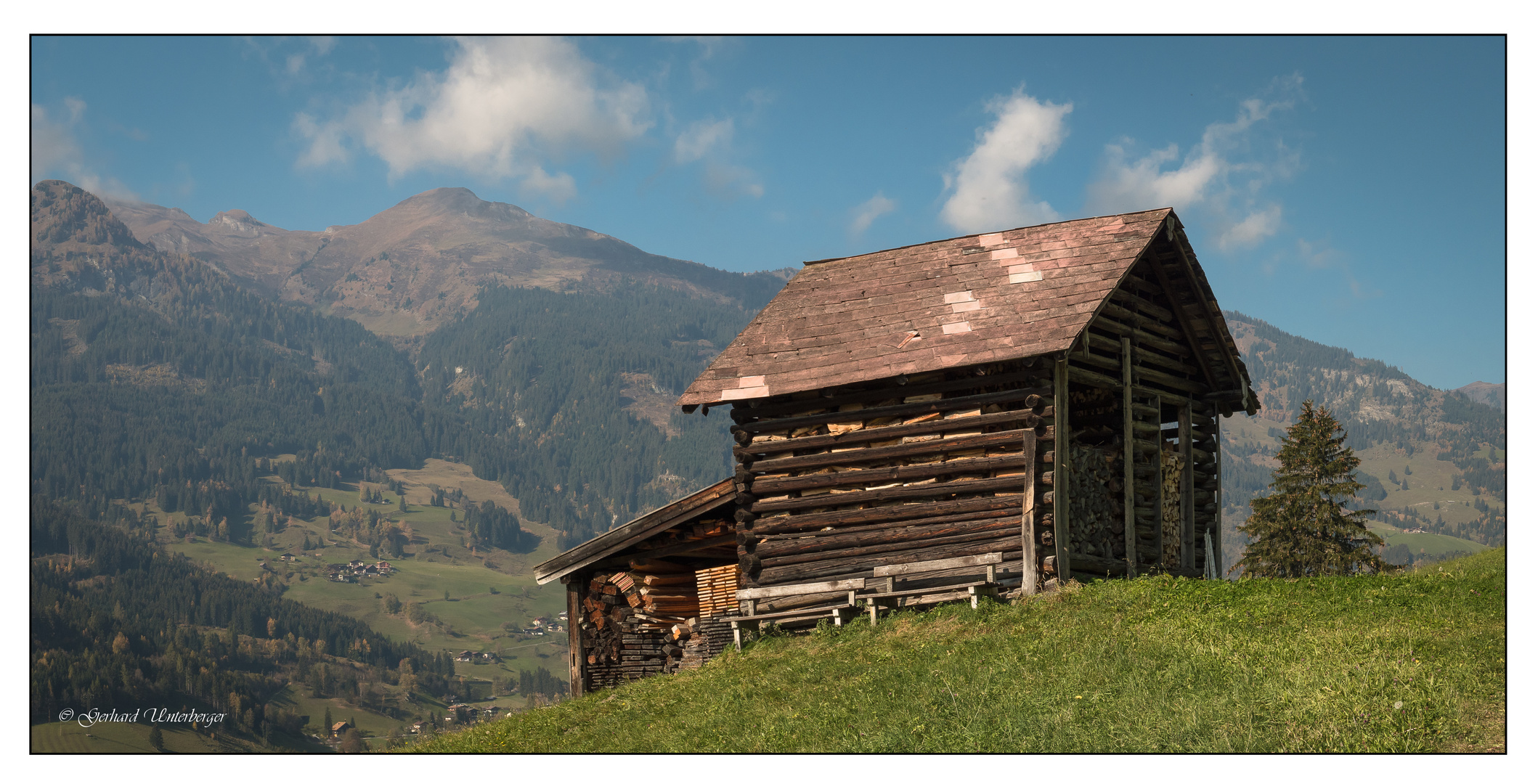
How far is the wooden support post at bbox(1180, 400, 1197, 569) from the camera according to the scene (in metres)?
25.4

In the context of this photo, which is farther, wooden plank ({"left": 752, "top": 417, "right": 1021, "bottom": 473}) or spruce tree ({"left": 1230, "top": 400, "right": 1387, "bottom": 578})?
spruce tree ({"left": 1230, "top": 400, "right": 1387, "bottom": 578})

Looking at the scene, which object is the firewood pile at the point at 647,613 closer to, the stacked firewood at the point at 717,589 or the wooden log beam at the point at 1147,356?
the stacked firewood at the point at 717,589

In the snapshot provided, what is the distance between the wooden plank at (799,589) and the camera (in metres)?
21.7

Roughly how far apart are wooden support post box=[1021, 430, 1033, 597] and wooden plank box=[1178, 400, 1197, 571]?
6243 mm

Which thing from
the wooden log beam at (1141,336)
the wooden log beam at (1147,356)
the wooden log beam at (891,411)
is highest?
the wooden log beam at (1141,336)

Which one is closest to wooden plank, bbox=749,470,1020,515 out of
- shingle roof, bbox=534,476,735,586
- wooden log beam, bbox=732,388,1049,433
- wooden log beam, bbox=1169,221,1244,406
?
wooden log beam, bbox=732,388,1049,433

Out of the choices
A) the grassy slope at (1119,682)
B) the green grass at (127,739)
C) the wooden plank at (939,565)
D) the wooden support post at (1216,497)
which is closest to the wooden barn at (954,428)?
the wooden plank at (939,565)

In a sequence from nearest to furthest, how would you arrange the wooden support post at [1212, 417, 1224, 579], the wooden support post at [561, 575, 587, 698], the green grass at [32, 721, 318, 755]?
the wooden support post at [1212, 417, 1224, 579], the wooden support post at [561, 575, 587, 698], the green grass at [32, 721, 318, 755]

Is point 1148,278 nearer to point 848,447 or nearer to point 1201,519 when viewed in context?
point 1201,519

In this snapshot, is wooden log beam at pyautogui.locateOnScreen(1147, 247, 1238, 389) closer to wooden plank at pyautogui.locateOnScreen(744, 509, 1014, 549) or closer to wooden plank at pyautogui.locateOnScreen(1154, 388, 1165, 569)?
wooden plank at pyautogui.locateOnScreen(1154, 388, 1165, 569)

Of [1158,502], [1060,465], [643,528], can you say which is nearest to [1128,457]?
[1158,502]

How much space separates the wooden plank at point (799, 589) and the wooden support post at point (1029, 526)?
9.44 ft

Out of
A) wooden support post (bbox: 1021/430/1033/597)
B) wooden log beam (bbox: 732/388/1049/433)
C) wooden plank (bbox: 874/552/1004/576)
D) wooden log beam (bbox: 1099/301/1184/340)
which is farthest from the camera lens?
wooden log beam (bbox: 1099/301/1184/340)
